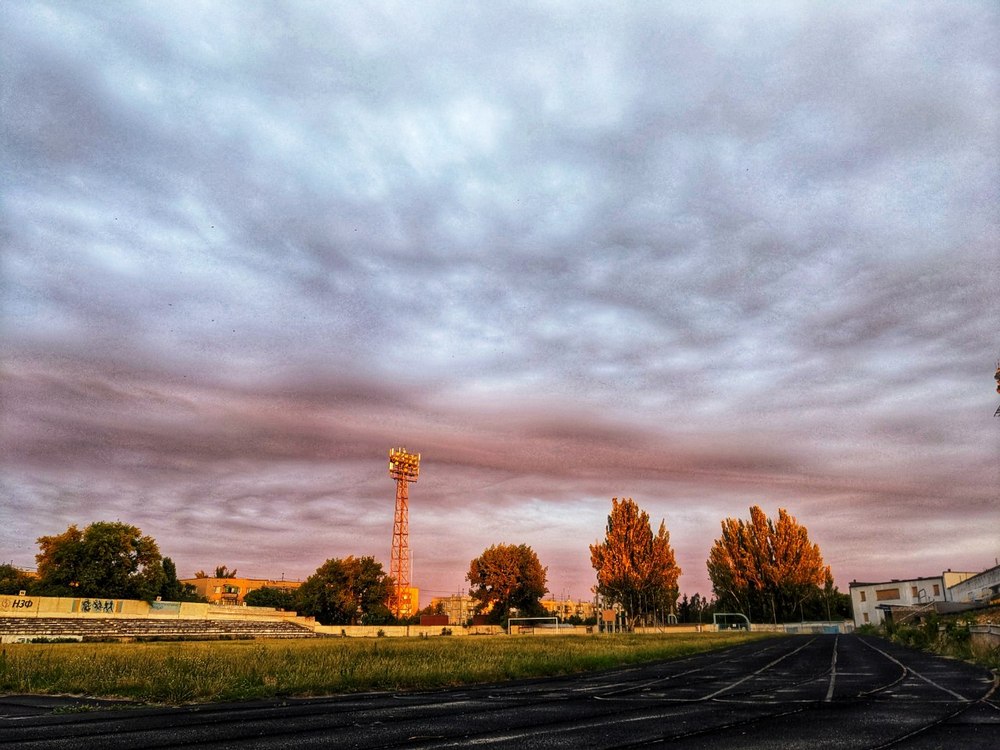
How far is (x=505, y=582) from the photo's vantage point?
101 meters

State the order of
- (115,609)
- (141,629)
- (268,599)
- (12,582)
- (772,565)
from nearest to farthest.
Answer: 1. (141,629)
2. (115,609)
3. (772,565)
4. (12,582)
5. (268,599)

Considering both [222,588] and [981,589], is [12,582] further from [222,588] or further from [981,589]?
[981,589]

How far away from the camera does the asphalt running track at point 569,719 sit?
10.2 m

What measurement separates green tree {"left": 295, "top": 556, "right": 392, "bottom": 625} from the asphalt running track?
80.9m

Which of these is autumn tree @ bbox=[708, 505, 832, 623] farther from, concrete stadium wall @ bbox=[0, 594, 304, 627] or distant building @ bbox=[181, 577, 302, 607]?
distant building @ bbox=[181, 577, 302, 607]

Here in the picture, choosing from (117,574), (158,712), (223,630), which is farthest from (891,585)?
(158,712)

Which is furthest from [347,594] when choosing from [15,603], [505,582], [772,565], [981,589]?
[981,589]

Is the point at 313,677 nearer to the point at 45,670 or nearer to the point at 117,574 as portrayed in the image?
the point at 45,670

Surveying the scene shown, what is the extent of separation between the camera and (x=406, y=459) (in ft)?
339

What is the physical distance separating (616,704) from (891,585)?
12324 cm

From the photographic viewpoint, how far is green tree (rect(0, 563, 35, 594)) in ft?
307

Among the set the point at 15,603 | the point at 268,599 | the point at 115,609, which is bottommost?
the point at 268,599

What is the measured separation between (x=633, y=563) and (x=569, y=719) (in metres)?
75.8

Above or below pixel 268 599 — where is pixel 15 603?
above
